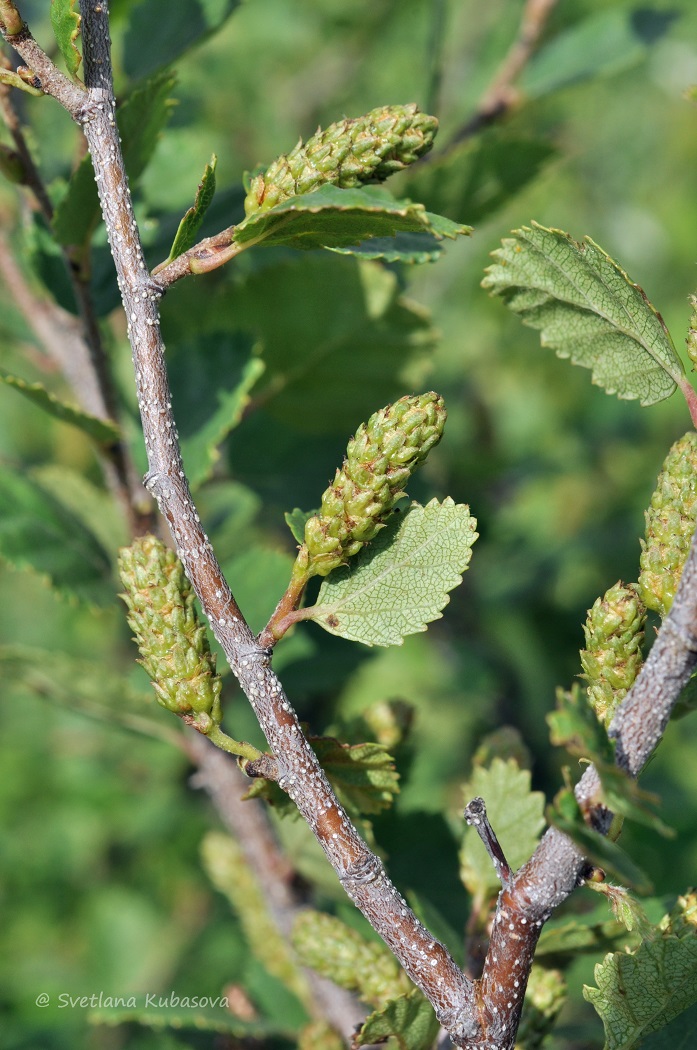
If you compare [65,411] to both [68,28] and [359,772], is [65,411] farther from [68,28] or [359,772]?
[359,772]

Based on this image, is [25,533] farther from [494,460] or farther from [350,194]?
[494,460]

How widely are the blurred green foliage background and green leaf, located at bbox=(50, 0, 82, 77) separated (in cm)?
49

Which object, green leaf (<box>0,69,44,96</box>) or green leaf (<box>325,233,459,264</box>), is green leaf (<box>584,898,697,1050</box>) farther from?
green leaf (<box>0,69,44,96</box>)

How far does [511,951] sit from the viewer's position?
808 millimetres

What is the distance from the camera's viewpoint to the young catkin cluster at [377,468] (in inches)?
32.7

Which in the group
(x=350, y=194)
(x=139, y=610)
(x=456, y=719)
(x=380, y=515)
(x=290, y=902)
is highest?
(x=350, y=194)

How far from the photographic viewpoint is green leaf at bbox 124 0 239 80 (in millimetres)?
1441

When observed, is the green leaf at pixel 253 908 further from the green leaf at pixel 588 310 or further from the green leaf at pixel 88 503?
the green leaf at pixel 588 310

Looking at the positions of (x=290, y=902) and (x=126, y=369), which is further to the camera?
(x=126, y=369)

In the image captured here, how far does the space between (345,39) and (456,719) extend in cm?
237

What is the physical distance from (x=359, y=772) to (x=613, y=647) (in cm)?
28

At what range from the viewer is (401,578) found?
88cm

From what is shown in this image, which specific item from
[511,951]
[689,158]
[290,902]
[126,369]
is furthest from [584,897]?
[689,158]

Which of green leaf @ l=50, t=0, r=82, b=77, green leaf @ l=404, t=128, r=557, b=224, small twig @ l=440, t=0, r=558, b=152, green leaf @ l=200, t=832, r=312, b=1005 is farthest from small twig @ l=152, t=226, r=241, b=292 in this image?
small twig @ l=440, t=0, r=558, b=152
